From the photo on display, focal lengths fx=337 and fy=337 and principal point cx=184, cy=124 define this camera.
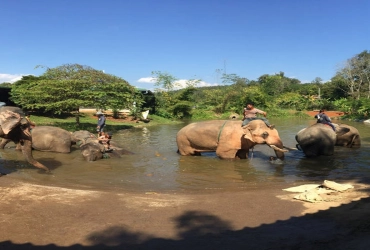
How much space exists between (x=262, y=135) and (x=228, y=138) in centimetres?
117

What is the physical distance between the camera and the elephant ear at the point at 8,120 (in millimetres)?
7988

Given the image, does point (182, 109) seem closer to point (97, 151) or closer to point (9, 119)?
point (97, 151)

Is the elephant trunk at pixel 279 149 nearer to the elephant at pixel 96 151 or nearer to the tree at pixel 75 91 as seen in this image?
the elephant at pixel 96 151

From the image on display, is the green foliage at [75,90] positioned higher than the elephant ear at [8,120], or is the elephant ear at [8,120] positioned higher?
the green foliage at [75,90]

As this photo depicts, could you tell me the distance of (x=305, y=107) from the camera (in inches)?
1991

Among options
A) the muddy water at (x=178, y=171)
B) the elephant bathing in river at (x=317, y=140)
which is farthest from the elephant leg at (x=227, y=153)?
the elephant bathing in river at (x=317, y=140)

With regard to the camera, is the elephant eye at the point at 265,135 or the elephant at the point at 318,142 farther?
the elephant at the point at 318,142

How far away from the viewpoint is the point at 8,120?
810 cm

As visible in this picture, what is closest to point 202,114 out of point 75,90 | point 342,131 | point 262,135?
point 75,90

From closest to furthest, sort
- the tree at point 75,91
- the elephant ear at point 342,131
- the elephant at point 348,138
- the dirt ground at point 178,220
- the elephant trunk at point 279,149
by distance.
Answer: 1. the dirt ground at point 178,220
2. the elephant trunk at point 279,149
3. the elephant at point 348,138
4. the elephant ear at point 342,131
5. the tree at point 75,91

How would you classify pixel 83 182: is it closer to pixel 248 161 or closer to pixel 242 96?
pixel 248 161

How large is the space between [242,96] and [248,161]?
36.8m

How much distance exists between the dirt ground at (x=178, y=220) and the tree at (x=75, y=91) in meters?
13.5

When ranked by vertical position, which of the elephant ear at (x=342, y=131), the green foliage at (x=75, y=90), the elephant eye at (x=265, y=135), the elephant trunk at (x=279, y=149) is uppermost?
the green foliage at (x=75, y=90)
